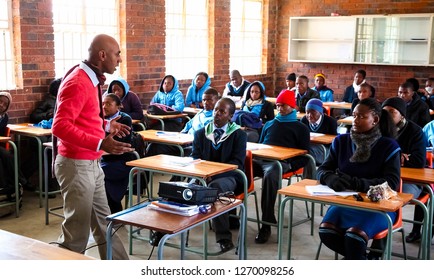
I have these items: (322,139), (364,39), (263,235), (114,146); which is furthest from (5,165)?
(364,39)

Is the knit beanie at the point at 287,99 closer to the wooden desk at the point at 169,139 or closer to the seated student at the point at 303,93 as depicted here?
the wooden desk at the point at 169,139

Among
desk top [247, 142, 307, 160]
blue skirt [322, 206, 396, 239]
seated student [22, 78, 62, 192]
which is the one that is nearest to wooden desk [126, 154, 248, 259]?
desk top [247, 142, 307, 160]

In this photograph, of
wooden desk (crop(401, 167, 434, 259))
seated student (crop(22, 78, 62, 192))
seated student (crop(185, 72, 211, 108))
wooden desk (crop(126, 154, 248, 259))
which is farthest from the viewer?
seated student (crop(185, 72, 211, 108))

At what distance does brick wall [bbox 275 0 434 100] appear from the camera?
949 cm

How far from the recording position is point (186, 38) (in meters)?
8.90

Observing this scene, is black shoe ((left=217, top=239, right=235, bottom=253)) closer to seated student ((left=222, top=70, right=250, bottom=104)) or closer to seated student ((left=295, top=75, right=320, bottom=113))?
seated student ((left=295, top=75, right=320, bottom=113))

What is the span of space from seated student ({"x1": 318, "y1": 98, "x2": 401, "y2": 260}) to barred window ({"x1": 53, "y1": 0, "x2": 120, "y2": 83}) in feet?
12.9

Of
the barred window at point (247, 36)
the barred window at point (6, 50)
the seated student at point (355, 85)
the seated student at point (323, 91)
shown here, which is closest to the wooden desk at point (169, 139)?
the barred window at point (6, 50)

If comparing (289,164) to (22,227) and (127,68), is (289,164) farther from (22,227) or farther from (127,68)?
(127,68)

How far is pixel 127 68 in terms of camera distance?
766 centimetres

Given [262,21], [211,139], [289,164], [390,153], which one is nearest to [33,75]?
[211,139]

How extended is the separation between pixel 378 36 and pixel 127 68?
4534mm

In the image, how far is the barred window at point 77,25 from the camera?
6.89 m

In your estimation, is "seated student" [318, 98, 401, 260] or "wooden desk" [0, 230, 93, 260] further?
"seated student" [318, 98, 401, 260]
